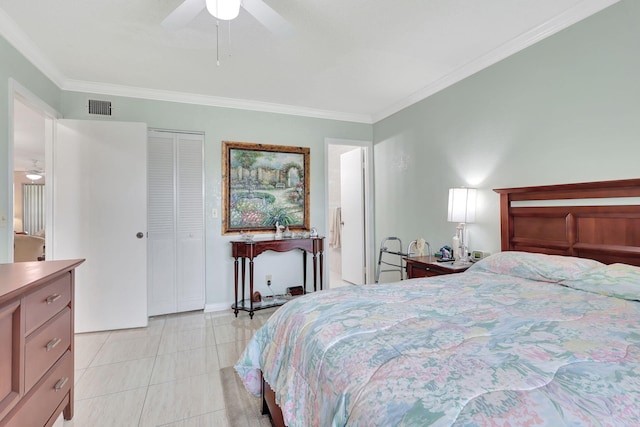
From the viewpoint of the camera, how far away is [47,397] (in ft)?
4.59

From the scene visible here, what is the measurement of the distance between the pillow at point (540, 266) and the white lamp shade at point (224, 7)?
2.30 m

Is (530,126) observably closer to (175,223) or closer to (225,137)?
(225,137)

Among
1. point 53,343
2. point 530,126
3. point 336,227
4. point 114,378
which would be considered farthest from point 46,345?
point 336,227

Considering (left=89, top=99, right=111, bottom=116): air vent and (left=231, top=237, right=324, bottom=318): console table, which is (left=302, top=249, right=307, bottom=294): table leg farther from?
(left=89, top=99, right=111, bottom=116): air vent

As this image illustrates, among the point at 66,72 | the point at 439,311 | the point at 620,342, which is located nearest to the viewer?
the point at 620,342

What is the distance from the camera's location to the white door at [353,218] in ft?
14.8

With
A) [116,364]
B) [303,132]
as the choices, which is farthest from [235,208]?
[116,364]

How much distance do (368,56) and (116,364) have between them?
326cm

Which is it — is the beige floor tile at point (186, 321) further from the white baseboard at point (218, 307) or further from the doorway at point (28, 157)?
the doorway at point (28, 157)

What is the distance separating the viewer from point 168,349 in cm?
265

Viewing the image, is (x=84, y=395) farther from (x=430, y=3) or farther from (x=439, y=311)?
(x=430, y=3)

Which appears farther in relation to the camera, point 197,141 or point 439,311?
point 197,141

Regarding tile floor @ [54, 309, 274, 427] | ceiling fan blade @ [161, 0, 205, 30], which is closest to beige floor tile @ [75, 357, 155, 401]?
tile floor @ [54, 309, 274, 427]

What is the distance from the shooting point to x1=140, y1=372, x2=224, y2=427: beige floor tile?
177cm
